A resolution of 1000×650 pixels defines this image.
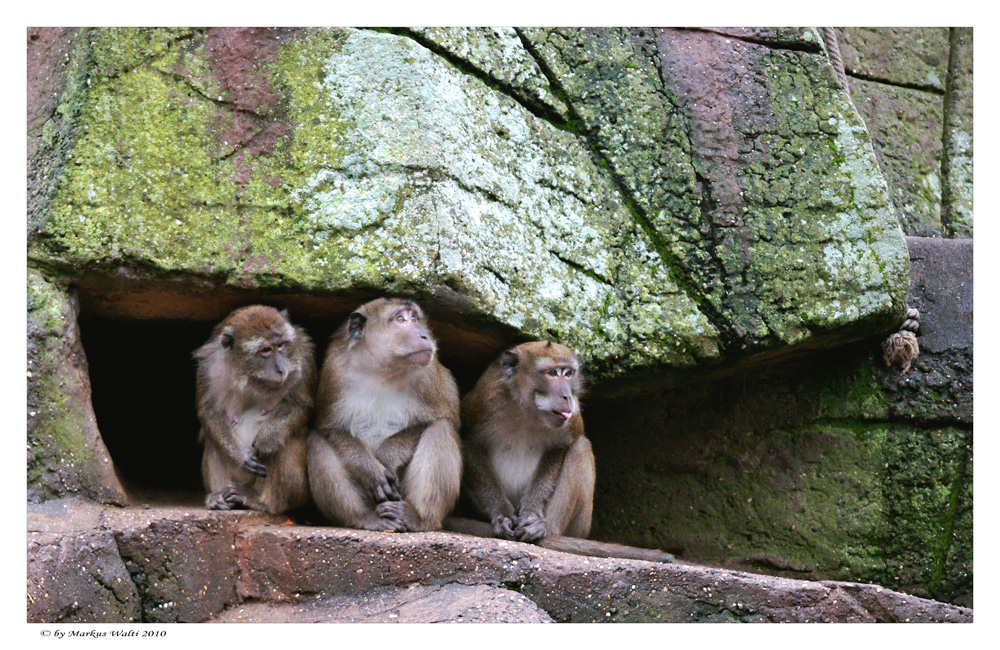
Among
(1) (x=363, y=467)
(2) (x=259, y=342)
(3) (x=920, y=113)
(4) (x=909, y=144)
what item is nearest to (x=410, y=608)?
(1) (x=363, y=467)

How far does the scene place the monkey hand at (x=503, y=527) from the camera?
6.14 m

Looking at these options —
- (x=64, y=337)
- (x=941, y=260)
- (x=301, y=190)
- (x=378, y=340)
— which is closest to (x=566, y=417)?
(x=378, y=340)

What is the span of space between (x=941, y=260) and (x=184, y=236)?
5653mm

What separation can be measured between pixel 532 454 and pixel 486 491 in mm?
423

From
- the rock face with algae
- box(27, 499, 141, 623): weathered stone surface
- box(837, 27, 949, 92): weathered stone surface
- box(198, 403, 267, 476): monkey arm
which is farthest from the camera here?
box(837, 27, 949, 92): weathered stone surface

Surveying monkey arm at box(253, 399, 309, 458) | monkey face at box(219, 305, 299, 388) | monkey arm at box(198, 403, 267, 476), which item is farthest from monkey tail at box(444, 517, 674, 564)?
monkey face at box(219, 305, 299, 388)

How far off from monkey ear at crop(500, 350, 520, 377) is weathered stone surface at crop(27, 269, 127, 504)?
2458 millimetres

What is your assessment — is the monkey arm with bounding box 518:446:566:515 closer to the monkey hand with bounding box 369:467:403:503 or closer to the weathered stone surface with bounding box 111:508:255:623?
the monkey hand with bounding box 369:467:403:503

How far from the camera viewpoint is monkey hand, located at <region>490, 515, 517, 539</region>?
20.1ft

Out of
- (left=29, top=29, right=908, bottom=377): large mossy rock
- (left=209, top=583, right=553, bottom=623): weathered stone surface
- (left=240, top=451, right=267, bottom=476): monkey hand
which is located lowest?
(left=209, top=583, right=553, bottom=623): weathered stone surface

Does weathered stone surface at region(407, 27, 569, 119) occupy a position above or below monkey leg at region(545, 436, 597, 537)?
above

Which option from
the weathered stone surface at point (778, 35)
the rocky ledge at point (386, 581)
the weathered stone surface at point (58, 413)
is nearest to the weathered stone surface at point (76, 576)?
the rocky ledge at point (386, 581)

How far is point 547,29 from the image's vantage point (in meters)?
6.79

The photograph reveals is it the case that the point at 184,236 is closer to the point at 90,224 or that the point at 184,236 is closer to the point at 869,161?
the point at 90,224
